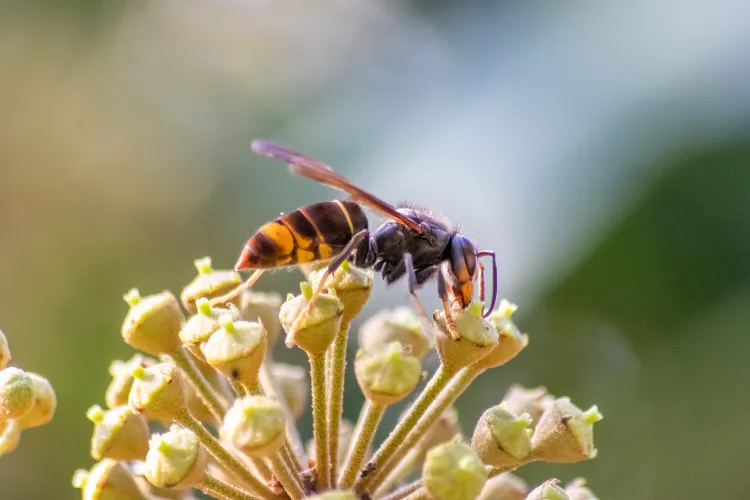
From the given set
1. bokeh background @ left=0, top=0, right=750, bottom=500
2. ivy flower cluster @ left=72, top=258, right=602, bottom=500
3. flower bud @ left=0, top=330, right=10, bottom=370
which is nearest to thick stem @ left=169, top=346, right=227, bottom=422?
ivy flower cluster @ left=72, top=258, right=602, bottom=500

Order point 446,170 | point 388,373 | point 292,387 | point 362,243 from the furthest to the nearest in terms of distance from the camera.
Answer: point 446,170 < point 292,387 < point 362,243 < point 388,373

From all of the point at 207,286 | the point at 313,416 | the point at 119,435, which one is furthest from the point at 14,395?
the point at 313,416

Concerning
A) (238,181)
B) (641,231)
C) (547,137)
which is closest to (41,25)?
(238,181)

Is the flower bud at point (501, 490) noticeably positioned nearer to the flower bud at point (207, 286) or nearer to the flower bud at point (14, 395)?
the flower bud at point (207, 286)

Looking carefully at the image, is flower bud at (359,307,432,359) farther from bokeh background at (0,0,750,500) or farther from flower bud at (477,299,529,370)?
bokeh background at (0,0,750,500)

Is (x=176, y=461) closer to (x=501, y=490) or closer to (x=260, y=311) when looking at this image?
(x=260, y=311)

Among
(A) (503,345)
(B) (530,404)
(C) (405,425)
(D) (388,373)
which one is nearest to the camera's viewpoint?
(D) (388,373)

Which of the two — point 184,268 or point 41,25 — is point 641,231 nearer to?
point 184,268
